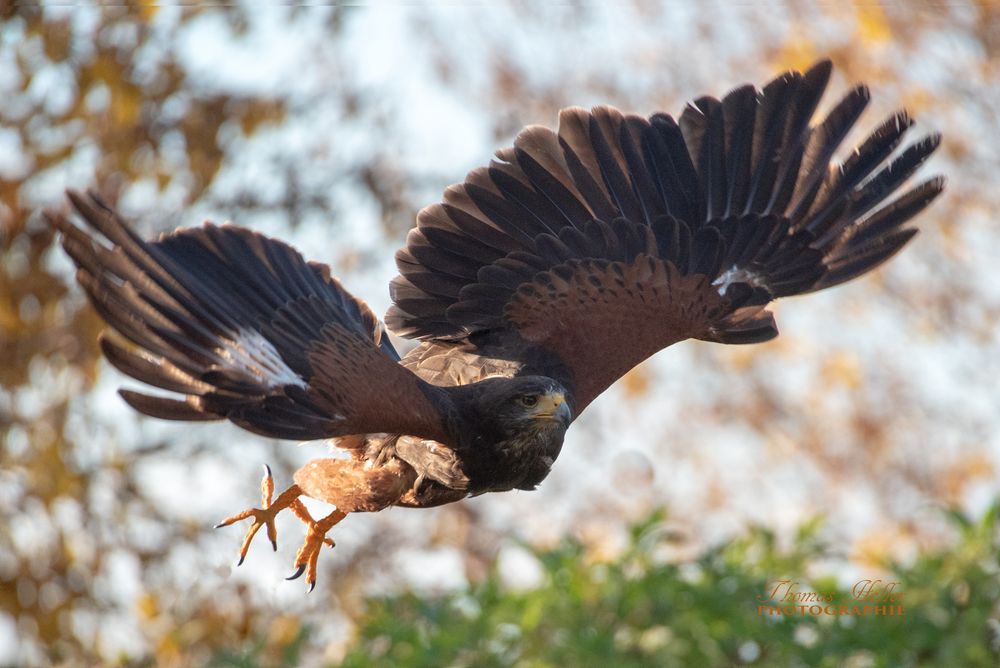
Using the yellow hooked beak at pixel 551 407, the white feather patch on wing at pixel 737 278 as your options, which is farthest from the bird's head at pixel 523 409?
the white feather patch on wing at pixel 737 278

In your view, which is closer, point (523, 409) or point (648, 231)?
point (523, 409)

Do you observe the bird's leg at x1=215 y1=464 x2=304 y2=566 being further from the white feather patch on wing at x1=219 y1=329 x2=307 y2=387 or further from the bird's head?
the bird's head

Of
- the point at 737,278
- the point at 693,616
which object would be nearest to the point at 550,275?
the point at 737,278

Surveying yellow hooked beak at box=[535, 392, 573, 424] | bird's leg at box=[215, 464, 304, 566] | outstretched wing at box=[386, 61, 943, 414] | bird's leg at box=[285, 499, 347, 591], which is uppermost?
outstretched wing at box=[386, 61, 943, 414]

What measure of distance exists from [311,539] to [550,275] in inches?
56.5

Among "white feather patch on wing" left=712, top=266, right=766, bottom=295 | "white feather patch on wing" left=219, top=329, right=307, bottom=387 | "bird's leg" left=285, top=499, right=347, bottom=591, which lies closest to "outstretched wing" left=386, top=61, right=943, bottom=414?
"white feather patch on wing" left=712, top=266, right=766, bottom=295

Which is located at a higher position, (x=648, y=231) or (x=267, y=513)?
(x=648, y=231)

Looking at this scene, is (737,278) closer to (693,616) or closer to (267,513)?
(693,616)

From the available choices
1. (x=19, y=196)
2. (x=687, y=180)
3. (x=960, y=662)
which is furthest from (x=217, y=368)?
(x=19, y=196)

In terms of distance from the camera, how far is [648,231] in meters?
6.08

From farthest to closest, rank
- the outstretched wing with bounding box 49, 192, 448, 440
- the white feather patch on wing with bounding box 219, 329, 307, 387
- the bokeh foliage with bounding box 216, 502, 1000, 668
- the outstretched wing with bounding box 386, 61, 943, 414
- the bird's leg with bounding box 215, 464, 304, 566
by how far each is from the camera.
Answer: the bokeh foliage with bounding box 216, 502, 1000, 668
the outstretched wing with bounding box 386, 61, 943, 414
the bird's leg with bounding box 215, 464, 304, 566
the white feather patch on wing with bounding box 219, 329, 307, 387
the outstretched wing with bounding box 49, 192, 448, 440

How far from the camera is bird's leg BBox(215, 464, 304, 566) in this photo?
17.9 ft

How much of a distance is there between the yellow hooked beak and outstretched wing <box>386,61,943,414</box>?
0.61m

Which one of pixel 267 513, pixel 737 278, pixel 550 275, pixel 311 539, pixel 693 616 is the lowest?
pixel 693 616
